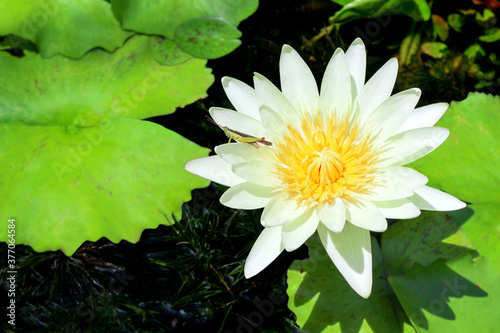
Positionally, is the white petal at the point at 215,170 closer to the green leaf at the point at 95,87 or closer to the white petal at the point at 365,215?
the white petal at the point at 365,215

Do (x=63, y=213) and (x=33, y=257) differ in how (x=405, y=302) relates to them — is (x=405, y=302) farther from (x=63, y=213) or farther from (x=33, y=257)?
(x=33, y=257)

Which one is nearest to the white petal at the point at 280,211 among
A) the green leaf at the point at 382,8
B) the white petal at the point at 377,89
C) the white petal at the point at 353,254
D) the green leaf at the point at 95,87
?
the white petal at the point at 353,254

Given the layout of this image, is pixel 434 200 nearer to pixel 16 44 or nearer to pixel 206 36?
pixel 206 36

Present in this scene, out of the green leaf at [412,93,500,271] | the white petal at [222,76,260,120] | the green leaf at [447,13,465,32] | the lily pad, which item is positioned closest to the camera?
the white petal at [222,76,260,120]

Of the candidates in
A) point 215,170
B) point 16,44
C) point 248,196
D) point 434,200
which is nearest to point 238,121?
point 215,170

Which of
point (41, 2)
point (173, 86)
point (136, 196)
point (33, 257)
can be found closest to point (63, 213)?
point (136, 196)

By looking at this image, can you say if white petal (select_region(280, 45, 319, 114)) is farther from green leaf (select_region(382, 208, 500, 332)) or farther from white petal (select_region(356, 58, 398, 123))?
green leaf (select_region(382, 208, 500, 332))

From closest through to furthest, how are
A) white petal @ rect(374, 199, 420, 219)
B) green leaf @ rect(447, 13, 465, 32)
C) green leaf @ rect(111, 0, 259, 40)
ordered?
white petal @ rect(374, 199, 420, 219) → green leaf @ rect(111, 0, 259, 40) → green leaf @ rect(447, 13, 465, 32)

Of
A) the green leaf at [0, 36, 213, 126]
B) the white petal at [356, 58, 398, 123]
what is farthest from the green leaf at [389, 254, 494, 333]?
the green leaf at [0, 36, 213, 126]
